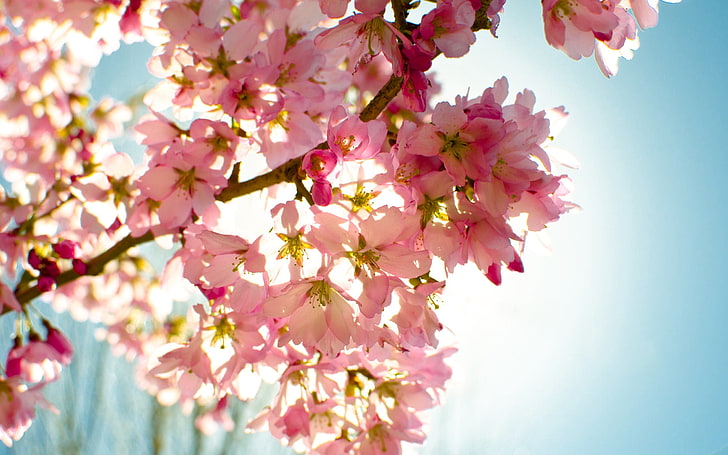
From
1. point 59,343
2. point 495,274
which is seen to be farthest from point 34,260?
point 495,274

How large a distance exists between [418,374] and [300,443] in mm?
149

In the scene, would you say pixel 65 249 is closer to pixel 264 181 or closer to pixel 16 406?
pixel 16 406

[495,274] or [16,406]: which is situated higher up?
[495,274]

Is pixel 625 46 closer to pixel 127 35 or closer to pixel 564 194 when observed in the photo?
pixel 564 194

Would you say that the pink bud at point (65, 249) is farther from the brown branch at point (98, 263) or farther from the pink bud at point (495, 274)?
the pink bud at point (495, 274)

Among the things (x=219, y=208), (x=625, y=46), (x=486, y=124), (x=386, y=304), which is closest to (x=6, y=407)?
(x=219, y=208)

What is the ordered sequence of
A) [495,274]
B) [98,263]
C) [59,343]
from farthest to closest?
[59,343]
[98,263]
[495,274]

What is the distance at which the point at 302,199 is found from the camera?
0.49 meters

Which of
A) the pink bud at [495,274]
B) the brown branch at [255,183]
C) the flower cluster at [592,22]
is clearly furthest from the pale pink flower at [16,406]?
the flower cluster at [592,22]

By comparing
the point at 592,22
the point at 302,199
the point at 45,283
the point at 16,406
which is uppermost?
the point at 592,22

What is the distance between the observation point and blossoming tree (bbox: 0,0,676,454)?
43 cm

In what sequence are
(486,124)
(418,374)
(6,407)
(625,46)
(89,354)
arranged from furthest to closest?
(89,354) < (6,407) < (418,374) < (625,46) < (486,124)

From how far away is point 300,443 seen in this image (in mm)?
664

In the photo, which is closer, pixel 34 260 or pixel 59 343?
pixel 34 260
